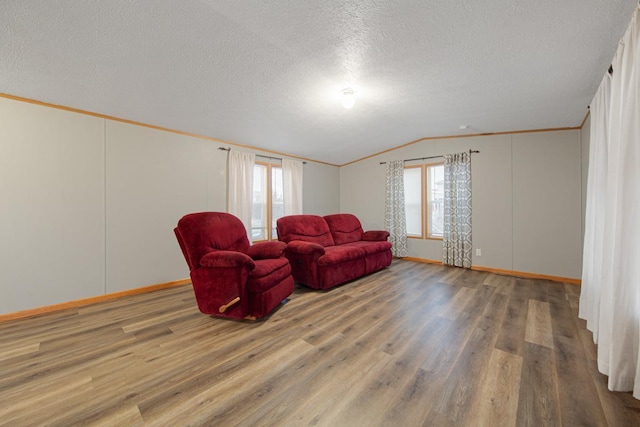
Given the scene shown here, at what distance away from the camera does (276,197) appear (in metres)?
4.76

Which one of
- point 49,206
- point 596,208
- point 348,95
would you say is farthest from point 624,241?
point 49,206

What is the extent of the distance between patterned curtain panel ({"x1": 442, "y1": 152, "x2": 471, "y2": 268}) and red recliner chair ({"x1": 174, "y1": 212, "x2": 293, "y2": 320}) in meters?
3.31

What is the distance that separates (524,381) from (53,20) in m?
3.85

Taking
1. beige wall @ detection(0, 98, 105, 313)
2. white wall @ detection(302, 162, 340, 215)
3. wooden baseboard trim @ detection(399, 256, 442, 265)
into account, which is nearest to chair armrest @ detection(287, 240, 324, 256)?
white wall @ detection(302, 162, 340, 215)

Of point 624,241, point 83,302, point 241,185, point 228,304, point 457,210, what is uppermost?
point 241,185

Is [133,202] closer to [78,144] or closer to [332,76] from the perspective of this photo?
[78,144]

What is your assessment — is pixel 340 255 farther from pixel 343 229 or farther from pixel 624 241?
pixel 624 241

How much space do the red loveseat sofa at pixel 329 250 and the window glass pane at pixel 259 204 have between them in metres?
0.90

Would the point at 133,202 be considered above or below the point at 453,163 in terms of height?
below

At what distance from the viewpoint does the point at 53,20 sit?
162 centimetres

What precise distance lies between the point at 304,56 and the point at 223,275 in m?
2.15

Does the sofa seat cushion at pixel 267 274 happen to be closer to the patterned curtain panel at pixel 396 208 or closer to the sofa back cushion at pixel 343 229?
the sofa back cushion at pixel 343 229

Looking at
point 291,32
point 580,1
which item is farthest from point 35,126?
point 580,1

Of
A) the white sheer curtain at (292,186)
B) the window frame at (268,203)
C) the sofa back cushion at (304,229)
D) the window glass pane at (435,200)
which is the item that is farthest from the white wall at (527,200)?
the window frame at (268,203)
